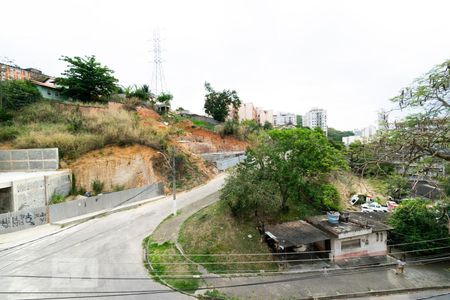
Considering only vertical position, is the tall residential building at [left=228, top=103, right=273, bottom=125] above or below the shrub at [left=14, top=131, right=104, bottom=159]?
above

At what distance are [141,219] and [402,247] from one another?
1799 centimetres

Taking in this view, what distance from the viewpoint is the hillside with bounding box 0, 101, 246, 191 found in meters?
22.8

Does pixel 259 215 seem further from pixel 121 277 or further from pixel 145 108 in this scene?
pixel 145 108

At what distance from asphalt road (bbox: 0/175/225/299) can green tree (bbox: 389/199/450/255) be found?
15491 millimetres

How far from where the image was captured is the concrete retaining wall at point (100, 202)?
18.0m

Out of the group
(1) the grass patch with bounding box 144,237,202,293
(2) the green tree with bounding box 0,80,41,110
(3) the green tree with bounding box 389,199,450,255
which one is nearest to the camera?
(1) the grass patch with bounding box 144,237,202,293

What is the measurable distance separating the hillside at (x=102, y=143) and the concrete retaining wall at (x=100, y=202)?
3.79ft

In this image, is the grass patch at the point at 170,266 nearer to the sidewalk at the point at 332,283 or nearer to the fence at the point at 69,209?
the sidewalk at the point at 332,283

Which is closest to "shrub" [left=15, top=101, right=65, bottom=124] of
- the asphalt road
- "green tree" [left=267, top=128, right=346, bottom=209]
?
the asphalt road

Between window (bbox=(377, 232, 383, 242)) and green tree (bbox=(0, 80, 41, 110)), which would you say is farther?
green tree (bbox=(0, 80, 41, 110))

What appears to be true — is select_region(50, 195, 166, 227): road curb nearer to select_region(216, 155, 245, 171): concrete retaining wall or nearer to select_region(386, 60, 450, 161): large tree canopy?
select_region(216, 155, 245, 171): concrete retaining wall

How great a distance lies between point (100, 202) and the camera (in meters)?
19.9

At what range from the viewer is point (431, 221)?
704 inches

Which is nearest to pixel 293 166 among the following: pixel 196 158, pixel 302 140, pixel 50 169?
pixel 302 140
